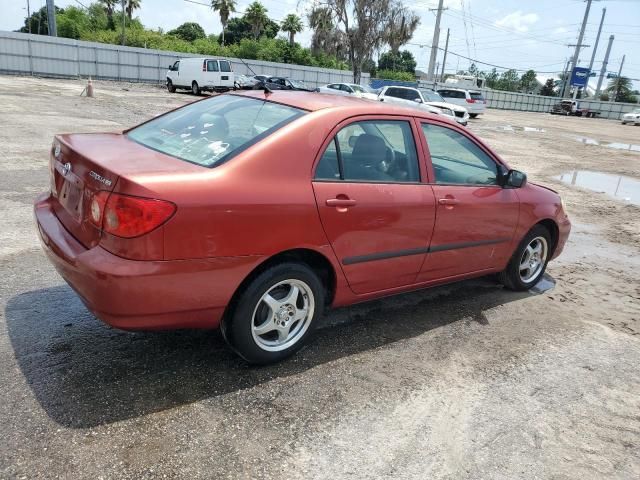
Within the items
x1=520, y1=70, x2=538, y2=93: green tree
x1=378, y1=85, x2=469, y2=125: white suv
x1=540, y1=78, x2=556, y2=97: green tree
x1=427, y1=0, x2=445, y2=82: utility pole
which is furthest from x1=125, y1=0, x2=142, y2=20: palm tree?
x1=520, y1=70, x2=538, y2=93: green tree

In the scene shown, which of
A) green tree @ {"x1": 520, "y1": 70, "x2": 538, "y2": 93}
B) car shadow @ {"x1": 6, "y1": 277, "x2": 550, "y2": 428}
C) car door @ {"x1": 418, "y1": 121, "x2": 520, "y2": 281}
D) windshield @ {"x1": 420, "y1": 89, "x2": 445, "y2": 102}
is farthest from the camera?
green tree @ {"x1": 520, "y1": 70, "x2": 538, "y2": 93}

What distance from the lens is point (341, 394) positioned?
9.96 feet

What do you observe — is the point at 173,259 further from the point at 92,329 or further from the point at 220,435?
the point at 92,329

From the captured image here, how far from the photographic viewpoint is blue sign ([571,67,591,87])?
220 feet

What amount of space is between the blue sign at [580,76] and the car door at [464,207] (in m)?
72.5

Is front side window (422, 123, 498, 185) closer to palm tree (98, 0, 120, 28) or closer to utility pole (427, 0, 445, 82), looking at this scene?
utility pole (427, 0, 445, 82)

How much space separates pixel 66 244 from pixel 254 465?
1.57 metres

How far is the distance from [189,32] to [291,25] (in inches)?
890

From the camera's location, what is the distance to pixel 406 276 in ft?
12.4

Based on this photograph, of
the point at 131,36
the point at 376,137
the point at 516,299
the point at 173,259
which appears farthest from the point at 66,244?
the point at 131,36

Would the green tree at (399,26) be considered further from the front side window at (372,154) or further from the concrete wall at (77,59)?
the front side window at (372,154)

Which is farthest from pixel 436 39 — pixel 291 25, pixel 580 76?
pixel 580 76

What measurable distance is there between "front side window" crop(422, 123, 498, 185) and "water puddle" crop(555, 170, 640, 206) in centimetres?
757

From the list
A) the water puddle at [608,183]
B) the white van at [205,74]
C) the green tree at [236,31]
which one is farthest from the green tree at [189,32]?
the water puddle at [608,183]
